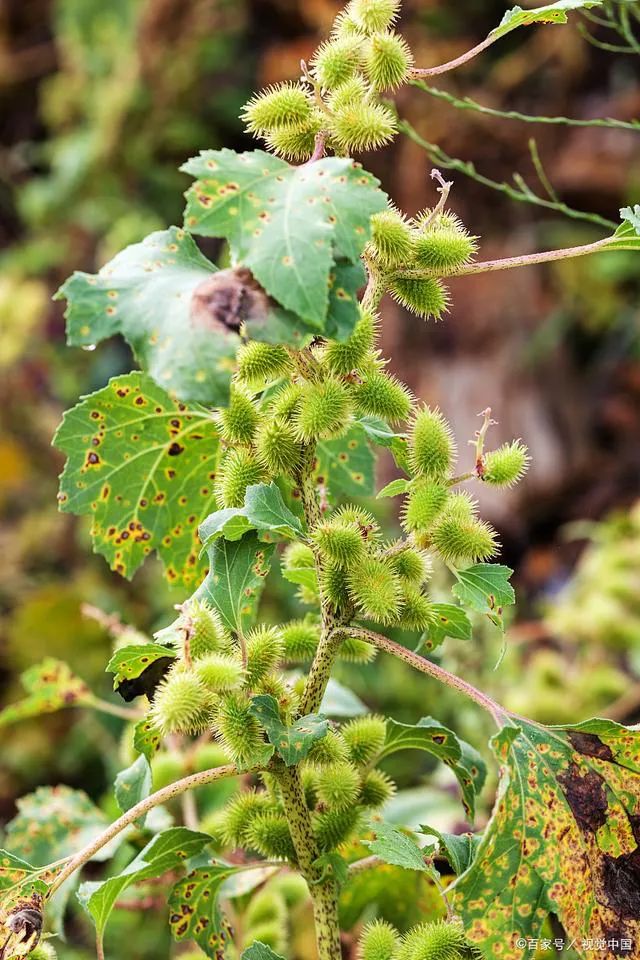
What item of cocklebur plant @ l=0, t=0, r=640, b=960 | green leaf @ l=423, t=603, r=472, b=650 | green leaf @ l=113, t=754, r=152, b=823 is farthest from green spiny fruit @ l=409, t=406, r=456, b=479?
green leaf @ l=113, t=754, r=152, b=823

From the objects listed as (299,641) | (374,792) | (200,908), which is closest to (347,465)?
(299,641)

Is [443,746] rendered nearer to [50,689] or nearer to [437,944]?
[437,944]

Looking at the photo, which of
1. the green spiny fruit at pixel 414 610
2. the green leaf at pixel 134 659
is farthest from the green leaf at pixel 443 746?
the green leaf at pixel 134 659

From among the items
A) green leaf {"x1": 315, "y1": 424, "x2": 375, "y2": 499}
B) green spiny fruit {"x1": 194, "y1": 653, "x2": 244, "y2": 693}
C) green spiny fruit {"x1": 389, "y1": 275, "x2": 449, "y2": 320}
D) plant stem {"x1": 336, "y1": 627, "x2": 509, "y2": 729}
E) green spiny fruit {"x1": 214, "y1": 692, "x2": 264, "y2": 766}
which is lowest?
green spiny fruit {"x1": 214, "y1": 692, "x2": 264, "y2": 766}

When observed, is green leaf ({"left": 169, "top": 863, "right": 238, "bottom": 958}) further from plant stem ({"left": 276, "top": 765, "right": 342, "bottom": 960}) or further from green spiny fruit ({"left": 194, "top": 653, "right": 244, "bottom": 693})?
green spiny fruit ({"left": 194, "top": 653, "right": 244, "bottom": 693})

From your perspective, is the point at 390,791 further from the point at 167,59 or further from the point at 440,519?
the point at 167,59

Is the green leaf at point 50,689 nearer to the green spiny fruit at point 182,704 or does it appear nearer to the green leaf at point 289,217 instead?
the green spiny fruit at point 182,704

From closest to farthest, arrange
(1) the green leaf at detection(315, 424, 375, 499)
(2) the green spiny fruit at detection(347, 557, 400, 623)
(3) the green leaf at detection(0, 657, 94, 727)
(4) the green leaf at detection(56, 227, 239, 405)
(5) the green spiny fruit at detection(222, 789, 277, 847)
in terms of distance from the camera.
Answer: (4) the green leaf at detection(56, 227, 239, 405), (2) the green spiny fruit at detection(347, 557, 400, 623), (5) the green spiny fruit at detection(222, 789, 277, 847), (1) the green leaf at detection(315, 424, 375, 499), (3) the green leaf at detection(0, 657, 94, 727)
